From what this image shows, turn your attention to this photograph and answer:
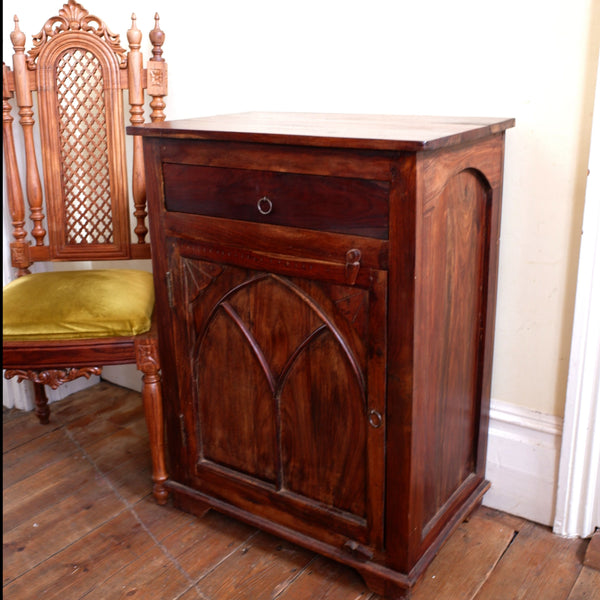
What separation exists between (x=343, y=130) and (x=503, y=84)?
484mm

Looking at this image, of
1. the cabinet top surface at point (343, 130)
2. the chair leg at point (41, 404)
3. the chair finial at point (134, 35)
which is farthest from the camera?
the chair leg at point (41, 404)

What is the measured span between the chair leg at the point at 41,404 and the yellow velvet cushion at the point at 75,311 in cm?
55

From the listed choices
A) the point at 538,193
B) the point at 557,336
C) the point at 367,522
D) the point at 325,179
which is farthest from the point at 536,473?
the point at 325,179

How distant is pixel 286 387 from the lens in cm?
152

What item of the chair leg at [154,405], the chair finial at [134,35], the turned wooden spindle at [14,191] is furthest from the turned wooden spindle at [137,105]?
the chair leg at [154,405]

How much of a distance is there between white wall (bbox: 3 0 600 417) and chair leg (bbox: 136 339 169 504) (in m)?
0.80

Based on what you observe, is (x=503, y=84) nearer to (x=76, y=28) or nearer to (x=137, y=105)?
(x=137, y=105)

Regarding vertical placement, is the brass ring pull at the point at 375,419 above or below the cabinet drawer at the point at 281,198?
below

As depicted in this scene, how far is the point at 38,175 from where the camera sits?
212 centimetres

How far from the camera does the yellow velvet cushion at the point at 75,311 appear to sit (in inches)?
70.2

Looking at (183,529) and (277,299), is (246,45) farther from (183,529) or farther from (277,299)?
(183,529)

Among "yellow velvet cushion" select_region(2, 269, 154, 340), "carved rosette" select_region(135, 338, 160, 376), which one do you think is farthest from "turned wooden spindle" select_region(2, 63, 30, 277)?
"carved rosette" select_region(135, 338, 160, 376)

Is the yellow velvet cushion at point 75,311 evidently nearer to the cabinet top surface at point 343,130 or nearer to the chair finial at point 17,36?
the cabinet top surface at point 343,130

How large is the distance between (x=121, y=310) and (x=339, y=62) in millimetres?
901
